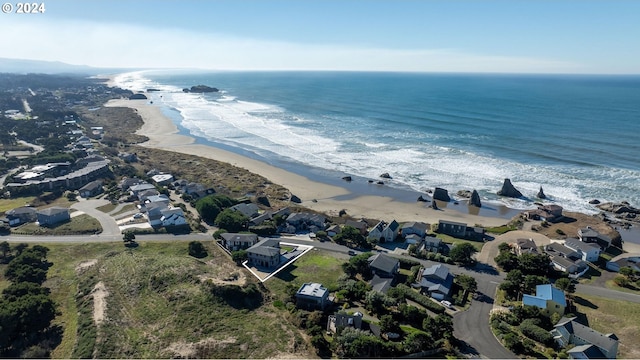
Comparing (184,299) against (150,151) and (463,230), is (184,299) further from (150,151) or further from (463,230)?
(150,151)

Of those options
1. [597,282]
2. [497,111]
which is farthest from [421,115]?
[597,282]

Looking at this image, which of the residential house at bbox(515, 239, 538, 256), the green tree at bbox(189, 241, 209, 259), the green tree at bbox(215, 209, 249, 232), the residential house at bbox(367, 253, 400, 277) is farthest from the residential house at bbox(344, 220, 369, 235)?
the green tree at bbox(189, 241, 209, 259)

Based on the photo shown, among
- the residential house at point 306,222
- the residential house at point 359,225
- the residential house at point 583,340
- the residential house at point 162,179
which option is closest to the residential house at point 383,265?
the residential house at point 359,225

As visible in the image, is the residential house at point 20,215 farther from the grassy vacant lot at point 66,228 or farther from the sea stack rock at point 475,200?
the sea stack rock at point 475,200

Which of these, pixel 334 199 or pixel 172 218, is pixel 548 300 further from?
pixel 172 218

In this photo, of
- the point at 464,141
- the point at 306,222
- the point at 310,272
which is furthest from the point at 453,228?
the point at 464,141
